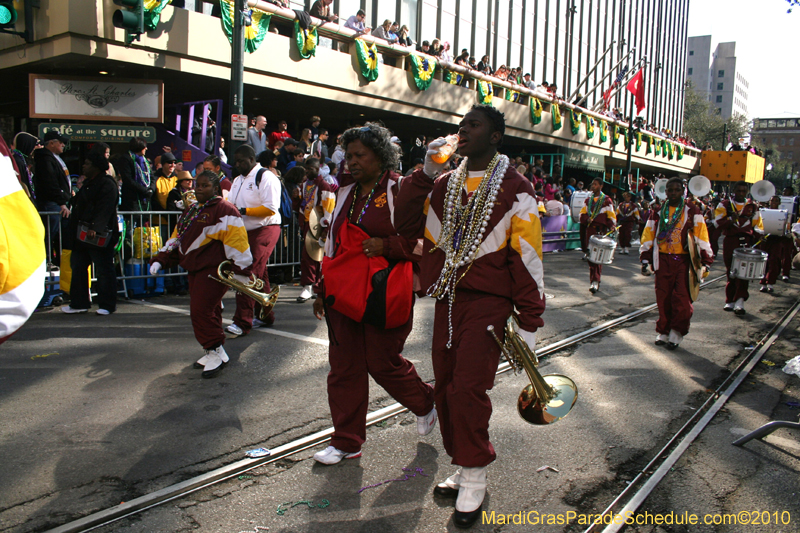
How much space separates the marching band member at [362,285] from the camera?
3502 mm

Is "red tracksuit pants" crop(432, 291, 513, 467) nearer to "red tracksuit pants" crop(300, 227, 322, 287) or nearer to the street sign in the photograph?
"red tracksuit pants" crop(300, 227, 322, 287)

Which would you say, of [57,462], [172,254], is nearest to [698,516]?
[57,462]

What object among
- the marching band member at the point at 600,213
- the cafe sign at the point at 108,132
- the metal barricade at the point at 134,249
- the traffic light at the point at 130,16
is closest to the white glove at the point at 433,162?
the metal barricade at the point at 134,249

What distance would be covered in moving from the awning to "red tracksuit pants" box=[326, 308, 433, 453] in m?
25.4

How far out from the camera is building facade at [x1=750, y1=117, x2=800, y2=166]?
128m

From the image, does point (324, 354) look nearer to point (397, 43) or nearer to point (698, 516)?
point (698, 516)

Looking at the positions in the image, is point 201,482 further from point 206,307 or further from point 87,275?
point 87,275

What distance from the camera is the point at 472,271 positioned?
10.5 ft

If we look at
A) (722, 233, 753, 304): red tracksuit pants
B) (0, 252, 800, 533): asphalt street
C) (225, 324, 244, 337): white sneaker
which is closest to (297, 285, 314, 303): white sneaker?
(0, 252, 800, 533): asphalt street

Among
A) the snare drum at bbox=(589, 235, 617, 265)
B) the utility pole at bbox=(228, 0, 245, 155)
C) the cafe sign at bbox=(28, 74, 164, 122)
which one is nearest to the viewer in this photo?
the utility pole at bbox=(228, 0, 245, 155)

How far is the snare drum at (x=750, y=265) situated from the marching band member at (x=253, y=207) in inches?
254

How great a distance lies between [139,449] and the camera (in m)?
3.77

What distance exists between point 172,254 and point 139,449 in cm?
211

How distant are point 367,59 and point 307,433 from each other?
1369 cm
